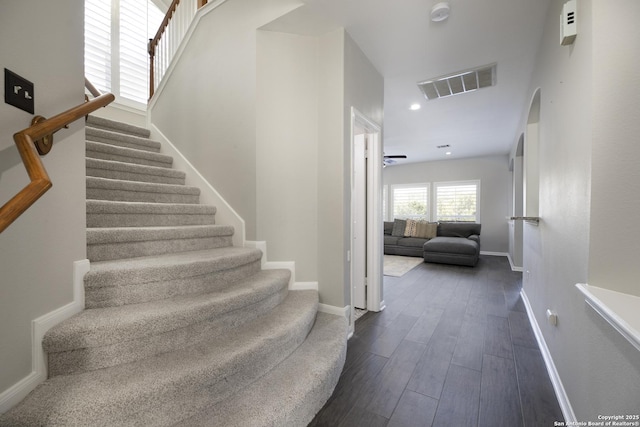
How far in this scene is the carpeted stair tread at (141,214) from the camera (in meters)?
1.92

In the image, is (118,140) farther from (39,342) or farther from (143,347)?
(143,347)

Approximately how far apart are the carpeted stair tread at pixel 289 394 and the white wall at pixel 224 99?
123 cm

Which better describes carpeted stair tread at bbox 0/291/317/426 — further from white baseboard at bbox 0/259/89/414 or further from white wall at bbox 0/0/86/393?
white wall at bbox 0/0/86/393

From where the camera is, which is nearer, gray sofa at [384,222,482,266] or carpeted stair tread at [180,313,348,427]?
carpeted stair tread at [180,313,348,427]

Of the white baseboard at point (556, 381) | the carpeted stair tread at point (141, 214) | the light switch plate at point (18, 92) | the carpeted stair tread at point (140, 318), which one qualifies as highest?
the light switch plate at point (18, 92)

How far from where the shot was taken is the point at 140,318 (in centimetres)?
128

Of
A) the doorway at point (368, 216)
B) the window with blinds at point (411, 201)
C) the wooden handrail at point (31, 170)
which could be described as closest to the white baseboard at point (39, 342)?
the wooden handrail at point (31, 170)

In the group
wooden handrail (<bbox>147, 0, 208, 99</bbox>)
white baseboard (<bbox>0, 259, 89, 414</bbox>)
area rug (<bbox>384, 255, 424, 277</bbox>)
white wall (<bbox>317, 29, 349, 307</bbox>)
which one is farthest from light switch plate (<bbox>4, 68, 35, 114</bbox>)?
Answer: area rug (<bbox>384, 255, 424, 277</bbox>)

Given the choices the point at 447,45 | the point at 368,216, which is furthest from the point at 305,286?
the point at 447,45

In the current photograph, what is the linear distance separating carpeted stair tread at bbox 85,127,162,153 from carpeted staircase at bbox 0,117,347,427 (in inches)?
26.6

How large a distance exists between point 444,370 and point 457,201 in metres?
6.74

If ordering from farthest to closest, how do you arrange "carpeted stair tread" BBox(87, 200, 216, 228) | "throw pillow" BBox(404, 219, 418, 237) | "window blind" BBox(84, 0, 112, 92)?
"throw pillow" BBox(404, 219, 418, 237), "window blind" BBox(84, 0, 112, 92), "carpeted stair tread" BBox(87, 200, 216, 228)

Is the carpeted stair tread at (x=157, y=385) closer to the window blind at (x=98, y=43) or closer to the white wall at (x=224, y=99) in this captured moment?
the white wall at (x=224, y=99)

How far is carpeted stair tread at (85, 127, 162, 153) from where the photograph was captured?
276 centimetres
